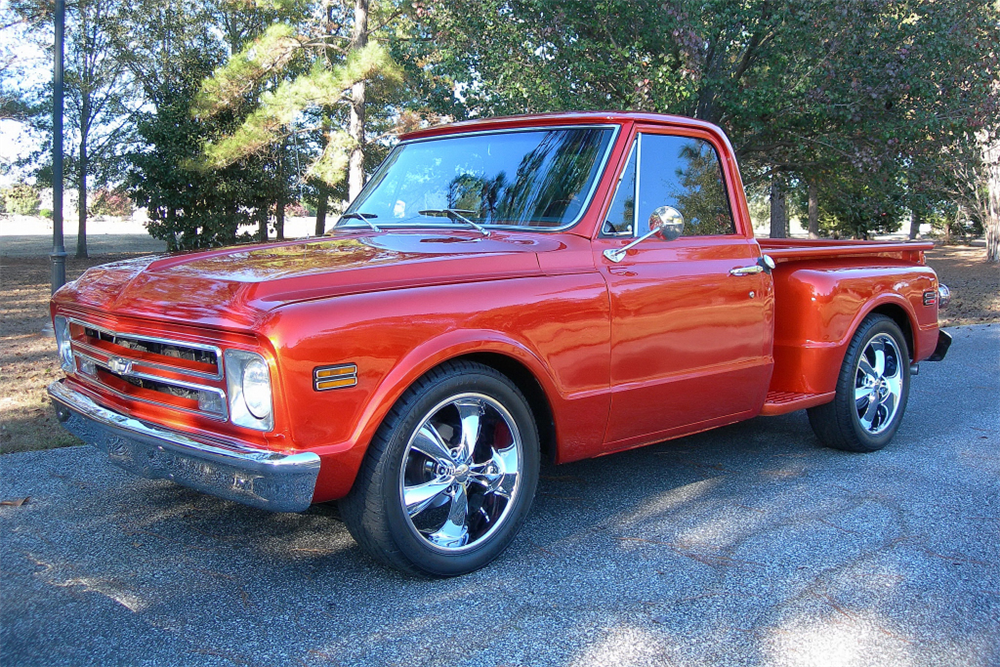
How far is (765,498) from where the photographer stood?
4.29 metres

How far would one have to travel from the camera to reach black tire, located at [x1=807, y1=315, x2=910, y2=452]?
16.4 feet

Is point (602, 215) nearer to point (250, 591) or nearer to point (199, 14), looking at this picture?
point (250, 591)

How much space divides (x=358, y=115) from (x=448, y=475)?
46.0 ft

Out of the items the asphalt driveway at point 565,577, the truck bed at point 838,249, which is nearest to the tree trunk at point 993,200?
the truck bed at point 838,249

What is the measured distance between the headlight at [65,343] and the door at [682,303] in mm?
2385

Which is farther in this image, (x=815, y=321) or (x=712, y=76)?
(x=712, y=76)


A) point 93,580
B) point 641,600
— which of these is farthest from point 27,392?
point 641,600

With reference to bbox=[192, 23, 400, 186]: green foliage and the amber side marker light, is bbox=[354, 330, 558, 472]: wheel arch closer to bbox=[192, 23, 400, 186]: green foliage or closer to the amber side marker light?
the amber side marker light

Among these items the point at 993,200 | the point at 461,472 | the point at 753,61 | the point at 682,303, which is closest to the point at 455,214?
the point at 682,303

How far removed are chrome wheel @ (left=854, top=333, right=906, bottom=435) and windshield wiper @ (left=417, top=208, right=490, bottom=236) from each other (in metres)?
2.56

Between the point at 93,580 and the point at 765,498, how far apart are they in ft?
10.1

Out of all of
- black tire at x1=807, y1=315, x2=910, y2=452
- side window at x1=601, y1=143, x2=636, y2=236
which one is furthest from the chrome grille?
black tire at x1=807, y1=315, x2=910, y2=452

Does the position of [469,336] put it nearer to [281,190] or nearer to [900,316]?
[900,316]

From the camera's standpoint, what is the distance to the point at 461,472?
3348mm
